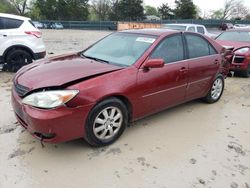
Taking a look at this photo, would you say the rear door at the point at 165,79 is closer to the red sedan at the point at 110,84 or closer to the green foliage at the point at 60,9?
the red sedan at the point at 110,84

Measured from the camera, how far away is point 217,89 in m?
5.62

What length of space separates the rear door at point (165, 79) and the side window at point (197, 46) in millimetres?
226

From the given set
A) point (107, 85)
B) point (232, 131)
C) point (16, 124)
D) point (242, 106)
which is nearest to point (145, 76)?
point (107, 85)

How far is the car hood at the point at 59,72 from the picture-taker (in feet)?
11.0

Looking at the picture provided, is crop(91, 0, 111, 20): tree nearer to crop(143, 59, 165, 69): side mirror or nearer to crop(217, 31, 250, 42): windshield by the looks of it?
crop(217, 31, 250, 42): windshield

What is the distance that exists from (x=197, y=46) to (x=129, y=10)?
5904cm

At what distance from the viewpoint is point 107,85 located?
344 centimetres

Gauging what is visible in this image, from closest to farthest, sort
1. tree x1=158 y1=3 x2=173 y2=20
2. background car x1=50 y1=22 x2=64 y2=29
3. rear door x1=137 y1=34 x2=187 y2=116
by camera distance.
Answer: rear door x1=137 y1=34 x2=187 y2=116, background car x1=50 y1=22 x2=64 y2=29, tree x1=158 y1=3 x2=173 y2=20

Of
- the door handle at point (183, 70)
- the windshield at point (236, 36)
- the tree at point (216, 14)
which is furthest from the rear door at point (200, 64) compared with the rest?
the tree at point (216, 14)

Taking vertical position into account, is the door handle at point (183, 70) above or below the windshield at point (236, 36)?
below

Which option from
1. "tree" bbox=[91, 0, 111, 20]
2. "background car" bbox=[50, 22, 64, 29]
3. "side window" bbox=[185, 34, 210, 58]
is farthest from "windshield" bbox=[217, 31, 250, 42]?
"tree" bbox=[91, 0, 111, 20]

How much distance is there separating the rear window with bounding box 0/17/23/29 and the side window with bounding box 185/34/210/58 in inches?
201

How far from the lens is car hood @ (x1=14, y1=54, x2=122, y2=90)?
11.0 ft

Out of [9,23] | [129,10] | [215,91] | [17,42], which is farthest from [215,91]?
[129,10]
